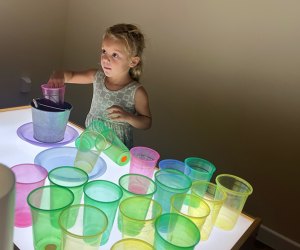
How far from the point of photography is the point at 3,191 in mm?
437

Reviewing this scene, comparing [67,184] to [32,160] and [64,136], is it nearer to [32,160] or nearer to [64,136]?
[32,160]

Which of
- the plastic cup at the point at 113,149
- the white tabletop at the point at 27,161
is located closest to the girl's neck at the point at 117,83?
the white tabletop at the point at 27,161

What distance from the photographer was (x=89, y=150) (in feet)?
3.13

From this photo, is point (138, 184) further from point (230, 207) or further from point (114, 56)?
point (114, 56)

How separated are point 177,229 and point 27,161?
496 mm

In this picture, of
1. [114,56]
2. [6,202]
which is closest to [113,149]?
[114,56]

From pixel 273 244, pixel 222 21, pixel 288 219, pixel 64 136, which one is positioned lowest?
pixel 273 244

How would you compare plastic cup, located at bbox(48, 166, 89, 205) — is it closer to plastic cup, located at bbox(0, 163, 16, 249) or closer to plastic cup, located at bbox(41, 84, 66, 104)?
plastic cup, located at bbox(0, 163, 16, 249)

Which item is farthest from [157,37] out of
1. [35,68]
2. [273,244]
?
[273,244]

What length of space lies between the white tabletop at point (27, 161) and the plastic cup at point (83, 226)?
78 mm

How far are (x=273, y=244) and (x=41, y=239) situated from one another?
1541mm

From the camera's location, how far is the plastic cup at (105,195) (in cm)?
70

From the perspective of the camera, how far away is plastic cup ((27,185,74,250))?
63 centimetres

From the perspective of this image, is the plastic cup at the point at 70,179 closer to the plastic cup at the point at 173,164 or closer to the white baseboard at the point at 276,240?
the plastic cup at the point at 173,164
